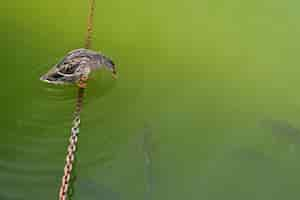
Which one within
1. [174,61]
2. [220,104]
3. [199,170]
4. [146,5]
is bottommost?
[199,170]

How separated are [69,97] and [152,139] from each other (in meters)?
0.32

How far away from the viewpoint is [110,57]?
2.14 meters

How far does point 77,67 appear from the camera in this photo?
6.33 feet

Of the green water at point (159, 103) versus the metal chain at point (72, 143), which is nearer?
the metal chain at point (72, 143)

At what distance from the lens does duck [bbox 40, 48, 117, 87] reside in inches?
76.1

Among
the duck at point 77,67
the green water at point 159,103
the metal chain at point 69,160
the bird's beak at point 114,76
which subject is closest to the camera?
the metal chain at point 69,160

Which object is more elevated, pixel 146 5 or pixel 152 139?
pixel 146 5

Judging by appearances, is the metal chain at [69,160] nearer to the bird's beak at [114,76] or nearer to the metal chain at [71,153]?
the metal chain at [71,153]

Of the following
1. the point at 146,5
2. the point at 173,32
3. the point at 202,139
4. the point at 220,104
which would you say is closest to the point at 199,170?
the point at 202,139

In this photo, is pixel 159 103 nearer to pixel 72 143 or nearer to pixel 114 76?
pixel 114 76

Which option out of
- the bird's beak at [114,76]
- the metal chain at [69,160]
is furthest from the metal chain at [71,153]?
the bird's beak at [114,76]

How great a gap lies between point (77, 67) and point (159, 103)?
12.1 inches

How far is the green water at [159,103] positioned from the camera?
5.86 feet

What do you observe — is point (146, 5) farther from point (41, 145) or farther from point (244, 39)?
point (41, 145)
